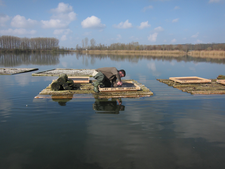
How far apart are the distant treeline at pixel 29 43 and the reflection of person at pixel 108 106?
11725 centimetres

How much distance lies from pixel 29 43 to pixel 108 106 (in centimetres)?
13023

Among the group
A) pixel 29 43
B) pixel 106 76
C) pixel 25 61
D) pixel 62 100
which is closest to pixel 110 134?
pixel 62 100

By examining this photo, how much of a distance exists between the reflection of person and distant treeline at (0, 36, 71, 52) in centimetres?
11725

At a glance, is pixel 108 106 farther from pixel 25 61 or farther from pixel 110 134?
→ pixel 25 61

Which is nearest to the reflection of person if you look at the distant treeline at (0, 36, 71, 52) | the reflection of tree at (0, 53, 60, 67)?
the reflection of tree at (0, 53, 60, 67)

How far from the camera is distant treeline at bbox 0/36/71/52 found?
11065cm

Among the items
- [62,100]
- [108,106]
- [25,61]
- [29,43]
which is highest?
[29,43]

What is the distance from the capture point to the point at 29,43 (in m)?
121

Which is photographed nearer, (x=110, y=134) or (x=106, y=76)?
(x=110, y=134)

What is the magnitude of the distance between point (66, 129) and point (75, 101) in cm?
256

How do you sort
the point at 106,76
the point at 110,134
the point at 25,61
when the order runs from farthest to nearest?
1. the point at 25,61
2. the point at 106,76
3. the point at 110,134

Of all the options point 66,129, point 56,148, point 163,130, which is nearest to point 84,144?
point 56,148

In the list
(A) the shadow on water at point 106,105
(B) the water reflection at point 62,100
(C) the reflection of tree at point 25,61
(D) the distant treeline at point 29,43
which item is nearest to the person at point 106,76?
(A) the shadow on water at point 106,105

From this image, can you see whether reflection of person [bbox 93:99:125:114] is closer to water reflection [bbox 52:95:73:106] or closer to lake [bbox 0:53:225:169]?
lake [bbox 0:53:225:169]
